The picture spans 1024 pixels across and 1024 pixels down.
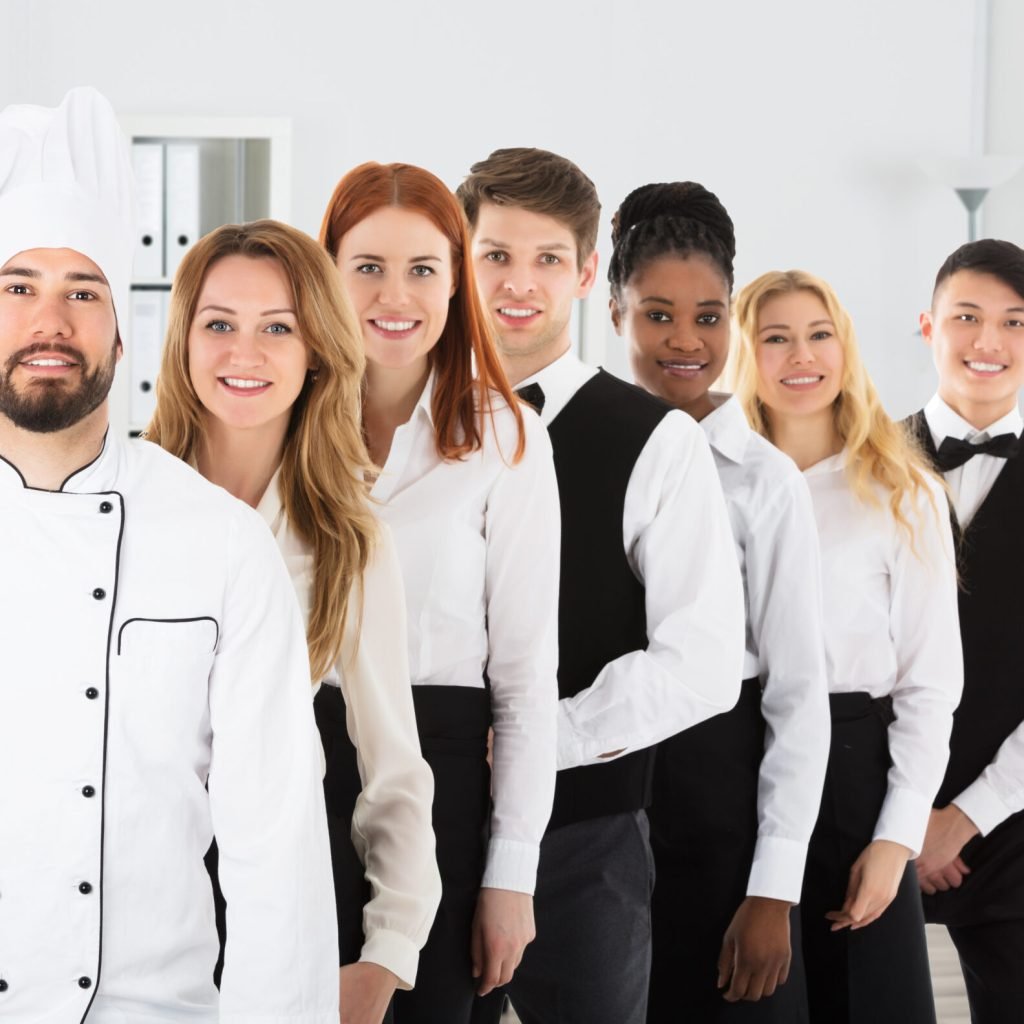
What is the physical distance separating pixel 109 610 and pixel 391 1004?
638 millimetres

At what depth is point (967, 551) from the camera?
91.4 inches

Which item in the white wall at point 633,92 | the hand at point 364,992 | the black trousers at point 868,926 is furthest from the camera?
the white wall at point 633,92

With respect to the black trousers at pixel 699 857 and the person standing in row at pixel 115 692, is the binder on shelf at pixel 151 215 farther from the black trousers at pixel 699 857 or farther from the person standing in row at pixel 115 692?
the person standing in row at pixel 115 692

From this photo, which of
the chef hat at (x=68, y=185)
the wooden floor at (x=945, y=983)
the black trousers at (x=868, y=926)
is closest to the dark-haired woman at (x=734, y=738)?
the black trousers at (x=868, y=926)

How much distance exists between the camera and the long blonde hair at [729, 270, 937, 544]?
2.19 metres

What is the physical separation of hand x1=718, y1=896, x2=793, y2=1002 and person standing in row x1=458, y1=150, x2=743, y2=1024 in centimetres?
19

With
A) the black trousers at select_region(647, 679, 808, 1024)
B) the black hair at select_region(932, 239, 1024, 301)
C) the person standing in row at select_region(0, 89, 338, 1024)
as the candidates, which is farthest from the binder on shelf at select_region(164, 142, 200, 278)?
the person standing in row at select_region(0, 89, 338, 1024)

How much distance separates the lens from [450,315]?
67.1 inches

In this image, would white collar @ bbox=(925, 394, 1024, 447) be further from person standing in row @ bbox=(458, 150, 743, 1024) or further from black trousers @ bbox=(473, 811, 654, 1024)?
black trousers @ bbox=(473, 811, 654, 1024)

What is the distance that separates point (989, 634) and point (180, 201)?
256 centimetres

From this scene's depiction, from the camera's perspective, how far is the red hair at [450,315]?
5.41ft

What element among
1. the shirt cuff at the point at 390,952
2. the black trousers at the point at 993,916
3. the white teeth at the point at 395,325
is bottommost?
the black trousers at the point at 993,916

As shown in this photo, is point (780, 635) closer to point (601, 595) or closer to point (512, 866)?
point (601, 595)

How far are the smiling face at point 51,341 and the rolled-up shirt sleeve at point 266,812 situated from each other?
6.8 inches
